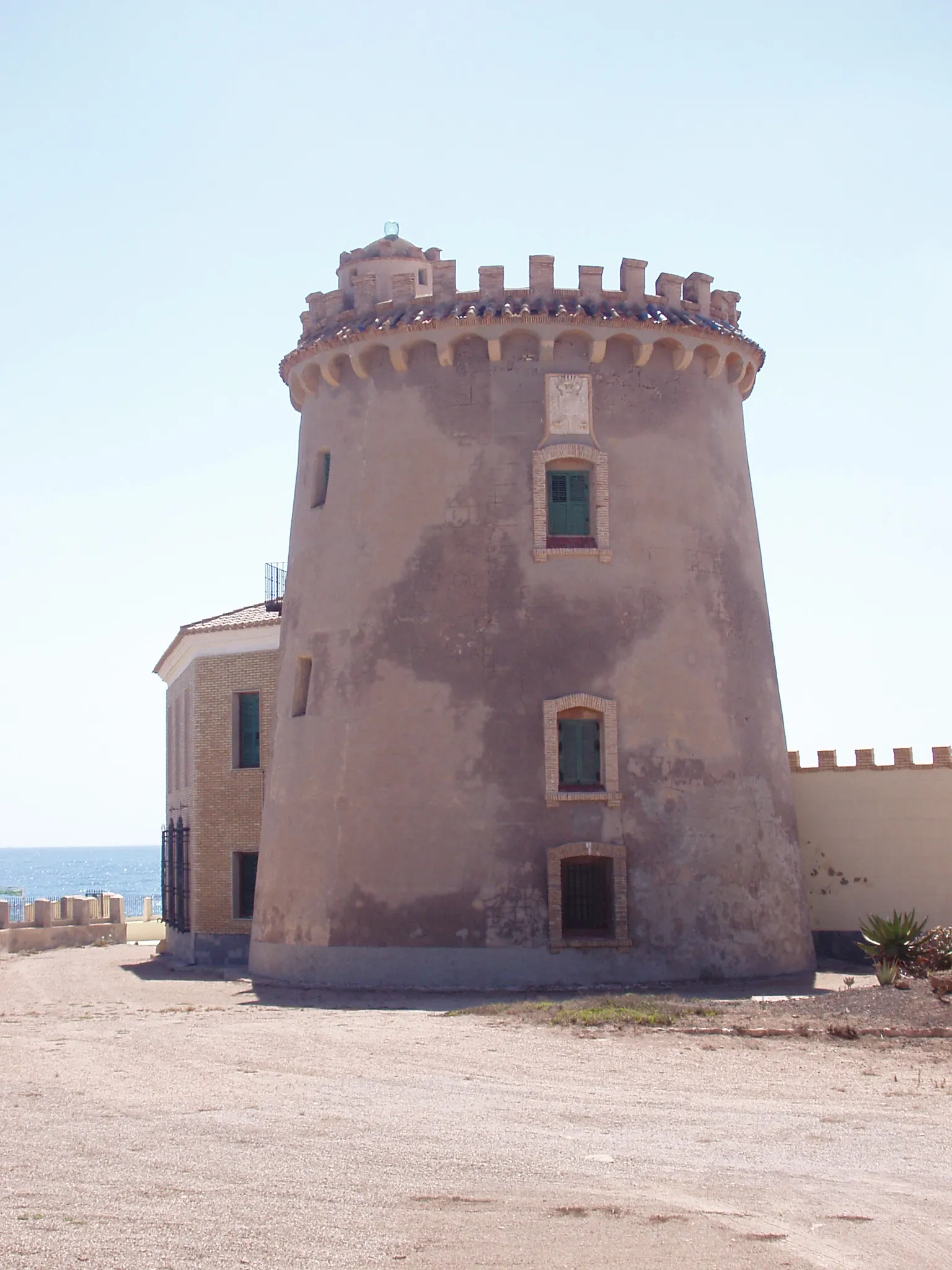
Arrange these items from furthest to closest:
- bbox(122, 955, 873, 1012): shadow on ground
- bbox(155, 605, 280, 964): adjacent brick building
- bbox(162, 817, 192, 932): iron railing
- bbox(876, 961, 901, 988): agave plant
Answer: bbox(162, 817, 192, 932): iron railing, bbox(155, 605, 280, 964): adjacent brick building, bbox(122, 955, 873, 1012): shadow on ground, bbox(876, 961, 901, 988): agave plant

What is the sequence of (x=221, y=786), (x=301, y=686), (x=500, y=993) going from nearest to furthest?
(x=500, y=993), (x=301, y=686), (x=221, y=786)

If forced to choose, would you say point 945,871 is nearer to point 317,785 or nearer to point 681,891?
point 681,891

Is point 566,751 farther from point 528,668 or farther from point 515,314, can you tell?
point 515,314

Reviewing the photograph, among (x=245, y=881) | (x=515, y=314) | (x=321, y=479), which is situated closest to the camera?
(x=515, y=314)

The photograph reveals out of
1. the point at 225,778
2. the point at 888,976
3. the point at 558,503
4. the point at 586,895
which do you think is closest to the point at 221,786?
the point at 225,778

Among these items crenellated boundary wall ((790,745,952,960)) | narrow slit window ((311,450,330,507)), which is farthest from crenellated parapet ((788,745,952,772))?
narrow slit window ((311,450,330,507))

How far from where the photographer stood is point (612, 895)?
24.4 metres

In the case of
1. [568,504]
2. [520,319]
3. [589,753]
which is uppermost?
[520,319]

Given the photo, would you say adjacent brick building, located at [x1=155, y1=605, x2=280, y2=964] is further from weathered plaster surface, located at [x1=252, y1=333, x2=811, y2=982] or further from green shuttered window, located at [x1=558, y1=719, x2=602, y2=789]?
green shuttered window, located at [x1=558, y1=719, x2=602, y2=789]

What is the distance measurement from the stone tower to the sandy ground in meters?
5.80

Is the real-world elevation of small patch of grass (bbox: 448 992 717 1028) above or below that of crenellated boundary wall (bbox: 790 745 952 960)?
below

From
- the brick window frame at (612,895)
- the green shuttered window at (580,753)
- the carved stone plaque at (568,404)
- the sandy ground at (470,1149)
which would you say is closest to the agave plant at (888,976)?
the brick window frame at (612,895)

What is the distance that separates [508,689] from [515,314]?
20.8 ft

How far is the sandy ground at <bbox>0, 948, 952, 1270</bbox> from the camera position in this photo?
8906 millimetres
